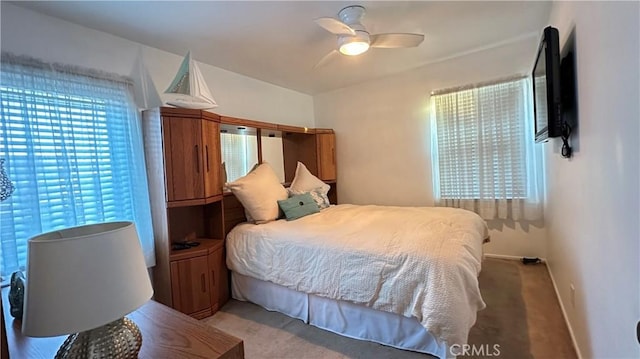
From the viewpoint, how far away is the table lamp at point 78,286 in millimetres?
747

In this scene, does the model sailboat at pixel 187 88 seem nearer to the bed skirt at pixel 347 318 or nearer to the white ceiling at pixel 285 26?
the white ceiling at pixel 285 26

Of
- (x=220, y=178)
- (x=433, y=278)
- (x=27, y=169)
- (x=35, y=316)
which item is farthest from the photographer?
(x=220, y=178)

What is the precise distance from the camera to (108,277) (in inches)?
31.4

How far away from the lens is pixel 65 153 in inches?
84.4

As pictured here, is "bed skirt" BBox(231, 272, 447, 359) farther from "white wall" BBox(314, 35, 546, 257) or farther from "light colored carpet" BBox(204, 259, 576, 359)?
"white wall" BBox(314, 35, 546, 257)

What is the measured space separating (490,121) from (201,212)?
134 inches

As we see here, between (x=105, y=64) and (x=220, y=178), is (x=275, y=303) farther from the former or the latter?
(x=105, y=64)

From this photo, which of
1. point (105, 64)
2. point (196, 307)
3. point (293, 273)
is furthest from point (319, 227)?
point (105, 64)

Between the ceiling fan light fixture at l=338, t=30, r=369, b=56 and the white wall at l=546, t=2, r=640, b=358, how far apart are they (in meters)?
1.30

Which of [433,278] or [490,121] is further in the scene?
[490,121]

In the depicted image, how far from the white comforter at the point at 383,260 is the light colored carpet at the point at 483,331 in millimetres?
318

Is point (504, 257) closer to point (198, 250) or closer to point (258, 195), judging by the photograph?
point (258, 195)

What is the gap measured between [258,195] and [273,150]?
126cm

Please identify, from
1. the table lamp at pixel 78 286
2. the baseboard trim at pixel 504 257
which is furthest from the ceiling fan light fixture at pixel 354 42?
the baseboard trim at pixel 504 257
